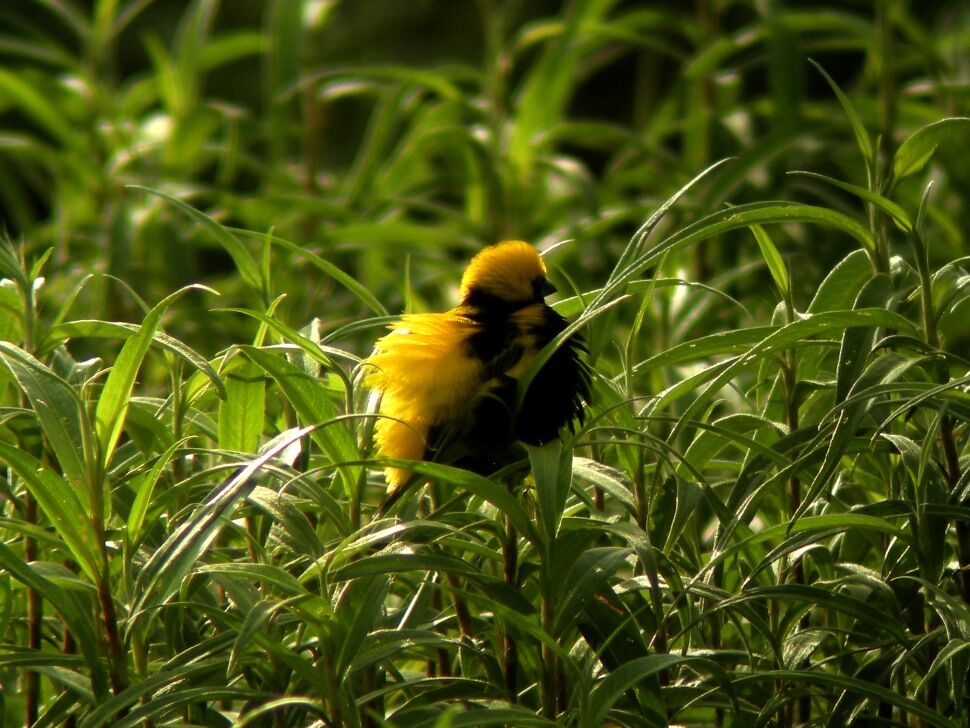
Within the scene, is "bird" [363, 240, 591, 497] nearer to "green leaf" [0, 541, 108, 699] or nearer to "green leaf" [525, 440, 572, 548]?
"green leaf" [525, 440, 572, 548]

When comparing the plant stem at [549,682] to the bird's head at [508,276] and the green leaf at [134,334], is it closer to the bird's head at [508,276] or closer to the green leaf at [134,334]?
the green leaf at [134,334]

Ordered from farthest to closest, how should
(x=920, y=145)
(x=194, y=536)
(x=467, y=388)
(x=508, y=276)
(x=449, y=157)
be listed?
(x=449, y=157) → (x=508, y=276) → (x=467, y=388) → (x=920, y=145) → (x=194, y=536)

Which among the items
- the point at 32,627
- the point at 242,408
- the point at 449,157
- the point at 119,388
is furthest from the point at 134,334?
the point at 449,157

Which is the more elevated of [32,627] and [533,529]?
[533,529]

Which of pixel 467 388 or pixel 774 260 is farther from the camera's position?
pixel 467 388

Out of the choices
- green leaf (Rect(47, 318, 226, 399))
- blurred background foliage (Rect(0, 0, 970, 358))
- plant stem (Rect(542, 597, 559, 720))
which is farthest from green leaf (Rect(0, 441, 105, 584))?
blurred background foliage (Rect(0, 0, 970, 358))

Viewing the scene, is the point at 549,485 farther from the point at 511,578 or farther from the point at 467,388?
the point at 467,388
